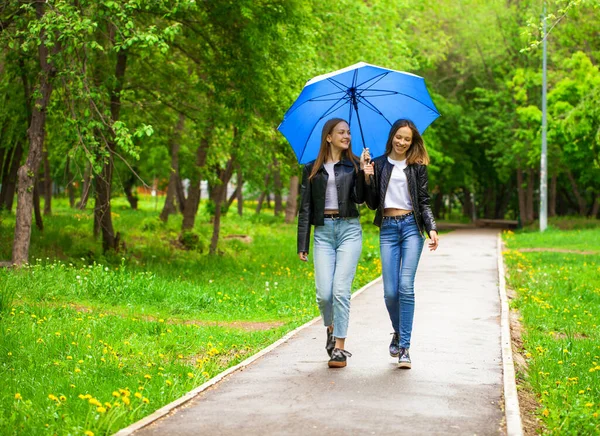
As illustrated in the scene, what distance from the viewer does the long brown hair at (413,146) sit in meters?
7.73

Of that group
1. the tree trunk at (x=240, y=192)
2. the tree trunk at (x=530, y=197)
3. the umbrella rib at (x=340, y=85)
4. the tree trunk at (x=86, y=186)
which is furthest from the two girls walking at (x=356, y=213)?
the tree trunk at (x=530, y=197)

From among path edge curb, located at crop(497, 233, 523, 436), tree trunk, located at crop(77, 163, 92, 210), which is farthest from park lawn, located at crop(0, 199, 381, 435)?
path edge curb, located at crop(497, 233, 523, 436)

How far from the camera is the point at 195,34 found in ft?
59.5

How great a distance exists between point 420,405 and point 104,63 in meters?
14.6

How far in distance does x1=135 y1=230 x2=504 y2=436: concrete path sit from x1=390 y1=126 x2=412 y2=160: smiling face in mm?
1835

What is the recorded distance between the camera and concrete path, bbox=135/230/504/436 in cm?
581

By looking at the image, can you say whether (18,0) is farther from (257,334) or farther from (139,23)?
(257,334)

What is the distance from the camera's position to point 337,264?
305 inches

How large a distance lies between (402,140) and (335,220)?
0.87 m

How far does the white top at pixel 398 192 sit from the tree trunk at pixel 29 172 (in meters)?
7.66

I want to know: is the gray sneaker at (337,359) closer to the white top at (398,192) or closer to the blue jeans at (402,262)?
the blue jeans at (402,262)

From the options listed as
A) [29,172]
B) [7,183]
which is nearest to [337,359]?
[29,172]

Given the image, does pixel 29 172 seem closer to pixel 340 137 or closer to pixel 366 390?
pixel 340 137

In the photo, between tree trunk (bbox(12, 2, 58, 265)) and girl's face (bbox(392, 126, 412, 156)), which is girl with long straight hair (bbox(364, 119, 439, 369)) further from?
tree trunk (bbox(12, 2, 58, 265))
